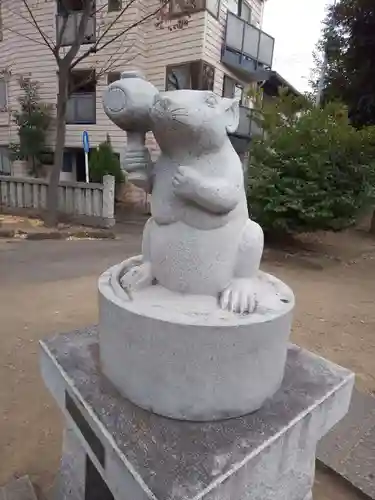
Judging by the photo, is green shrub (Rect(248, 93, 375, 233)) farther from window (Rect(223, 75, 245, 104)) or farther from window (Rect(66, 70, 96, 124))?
window (Rect(66, 70, 96, 124))

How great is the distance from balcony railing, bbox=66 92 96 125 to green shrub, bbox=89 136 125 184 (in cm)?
143

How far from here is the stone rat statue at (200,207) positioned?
1.30 metres

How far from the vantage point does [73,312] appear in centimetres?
376

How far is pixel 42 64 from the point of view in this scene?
10203 millimetres

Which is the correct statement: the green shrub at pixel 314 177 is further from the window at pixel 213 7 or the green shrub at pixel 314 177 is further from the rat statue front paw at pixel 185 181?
the rat statue front paw at pixel 185 181

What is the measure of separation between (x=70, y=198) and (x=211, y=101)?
23.4 ft

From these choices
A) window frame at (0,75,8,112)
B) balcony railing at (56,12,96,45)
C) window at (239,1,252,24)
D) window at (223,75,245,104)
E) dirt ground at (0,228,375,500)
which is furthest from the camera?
window frame at (0,75,8,112)

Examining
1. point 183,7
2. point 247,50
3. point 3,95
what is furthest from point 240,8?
point 3,95

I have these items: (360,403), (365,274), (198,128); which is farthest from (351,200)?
(198,128)

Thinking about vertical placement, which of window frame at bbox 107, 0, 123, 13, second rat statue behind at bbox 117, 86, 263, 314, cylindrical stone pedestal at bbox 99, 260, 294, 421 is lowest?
cylindrical stone pedestal at bbox 99, 260, 294, 421

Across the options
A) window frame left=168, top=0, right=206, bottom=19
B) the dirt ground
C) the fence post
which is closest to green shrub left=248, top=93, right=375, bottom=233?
the dirt ground

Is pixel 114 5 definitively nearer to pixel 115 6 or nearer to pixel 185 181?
pixel 115 6

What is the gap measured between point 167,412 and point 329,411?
685 mm

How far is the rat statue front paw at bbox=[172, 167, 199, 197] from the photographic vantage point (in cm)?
131
